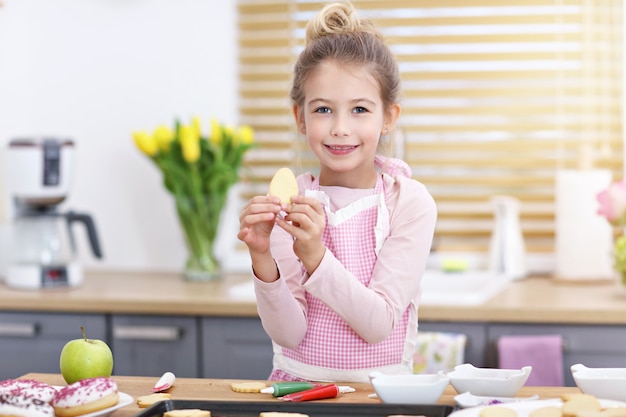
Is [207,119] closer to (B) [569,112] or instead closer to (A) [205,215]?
(A) [205,215]

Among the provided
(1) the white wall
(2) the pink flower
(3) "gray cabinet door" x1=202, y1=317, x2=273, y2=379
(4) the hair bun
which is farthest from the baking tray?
(1) the white wall

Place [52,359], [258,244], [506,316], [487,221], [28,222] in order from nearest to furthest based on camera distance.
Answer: [258,244] → [506,316] → [52,359] → [28,222] → [487,221]

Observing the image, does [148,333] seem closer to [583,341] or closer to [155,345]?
[155,345]

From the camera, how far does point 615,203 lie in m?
2.64

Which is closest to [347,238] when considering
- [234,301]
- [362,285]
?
[362,285]

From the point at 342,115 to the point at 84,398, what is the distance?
639 millimetres

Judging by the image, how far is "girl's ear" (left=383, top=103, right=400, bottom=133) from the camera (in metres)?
1.71

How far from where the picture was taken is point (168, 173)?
116 inches

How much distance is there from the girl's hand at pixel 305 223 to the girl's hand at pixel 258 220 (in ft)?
0.07

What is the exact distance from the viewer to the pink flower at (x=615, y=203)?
263 cm

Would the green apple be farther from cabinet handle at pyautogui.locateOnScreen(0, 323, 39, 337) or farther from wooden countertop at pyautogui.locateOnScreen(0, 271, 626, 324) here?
cabinet handle at pyautogui.locateOnScreen(0, 323, 39, 337)

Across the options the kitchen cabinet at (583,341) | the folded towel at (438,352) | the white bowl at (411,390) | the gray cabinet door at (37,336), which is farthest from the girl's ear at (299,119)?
the gray cabinet door at (37,336)

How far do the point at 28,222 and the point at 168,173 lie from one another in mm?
449

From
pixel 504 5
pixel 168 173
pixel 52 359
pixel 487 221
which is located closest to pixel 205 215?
pixel 168 173
